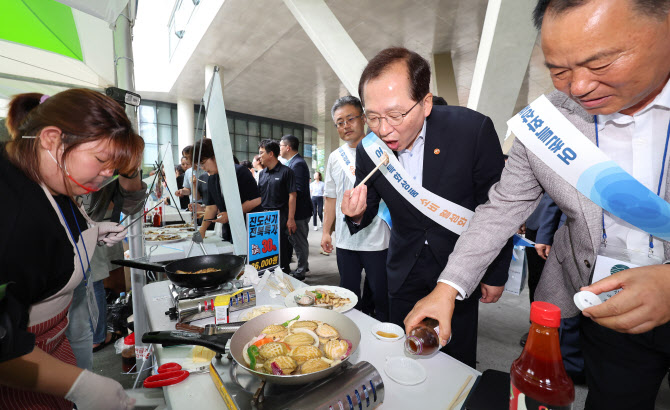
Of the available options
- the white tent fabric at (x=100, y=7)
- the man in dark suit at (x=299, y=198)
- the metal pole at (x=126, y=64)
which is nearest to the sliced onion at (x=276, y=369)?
the metal pole at (x=126, y=64)

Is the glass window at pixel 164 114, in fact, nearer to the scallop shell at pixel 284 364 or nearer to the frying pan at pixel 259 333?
the frying pan at pixel 259 333

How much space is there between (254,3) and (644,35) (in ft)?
22.3

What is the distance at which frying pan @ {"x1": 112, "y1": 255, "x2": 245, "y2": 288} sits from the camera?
1173mm

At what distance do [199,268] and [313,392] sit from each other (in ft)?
3.37

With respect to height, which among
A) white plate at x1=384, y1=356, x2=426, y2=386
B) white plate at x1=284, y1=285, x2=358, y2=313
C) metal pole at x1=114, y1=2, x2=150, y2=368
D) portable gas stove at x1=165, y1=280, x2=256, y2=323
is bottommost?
white plate at x1=384, y1=356, x2=426, y2=386

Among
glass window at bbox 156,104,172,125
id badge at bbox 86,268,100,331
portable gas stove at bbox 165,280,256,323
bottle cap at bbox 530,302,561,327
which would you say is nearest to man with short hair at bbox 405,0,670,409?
bottle cap at bbox 530,302,561,327

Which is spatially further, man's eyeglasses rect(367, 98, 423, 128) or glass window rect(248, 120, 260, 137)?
glass window rect(248, 120, 260, 137)

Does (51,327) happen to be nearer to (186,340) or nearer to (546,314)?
(186,340)

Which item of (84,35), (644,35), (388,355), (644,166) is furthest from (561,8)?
(84,35)

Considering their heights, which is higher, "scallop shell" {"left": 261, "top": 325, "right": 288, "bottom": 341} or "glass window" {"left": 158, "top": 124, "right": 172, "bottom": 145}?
"glass window" {"left": 158, "top": 124, "right": 172, "bottom": 145}

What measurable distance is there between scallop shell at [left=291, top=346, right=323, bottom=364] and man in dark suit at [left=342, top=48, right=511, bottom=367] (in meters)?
0.71

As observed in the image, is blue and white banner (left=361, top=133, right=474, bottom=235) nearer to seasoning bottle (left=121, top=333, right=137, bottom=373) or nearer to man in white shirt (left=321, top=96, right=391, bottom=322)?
man in white shirt (left=321, top=96, right=391, bottom=322)

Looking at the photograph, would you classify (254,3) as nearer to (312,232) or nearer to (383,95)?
(312,232)

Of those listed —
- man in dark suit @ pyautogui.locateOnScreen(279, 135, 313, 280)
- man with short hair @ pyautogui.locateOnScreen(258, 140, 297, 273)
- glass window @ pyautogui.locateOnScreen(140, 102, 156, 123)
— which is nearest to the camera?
man with short hair @ pyautogui.locateOnScreen(258, 140, 297, 273)
